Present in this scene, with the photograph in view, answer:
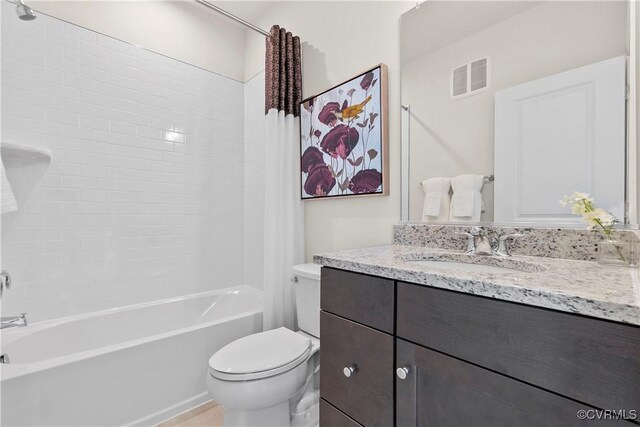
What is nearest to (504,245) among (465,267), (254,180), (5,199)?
(465,267)

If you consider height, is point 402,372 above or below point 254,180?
below

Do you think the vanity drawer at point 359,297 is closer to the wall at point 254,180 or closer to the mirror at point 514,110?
the mirror at point 514,110

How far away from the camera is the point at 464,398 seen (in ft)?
2.23

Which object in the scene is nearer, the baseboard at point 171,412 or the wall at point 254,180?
the baseboard at point 171,412

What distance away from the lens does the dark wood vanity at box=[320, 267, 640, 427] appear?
0.51m

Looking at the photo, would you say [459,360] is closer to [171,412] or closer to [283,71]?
[171,412]

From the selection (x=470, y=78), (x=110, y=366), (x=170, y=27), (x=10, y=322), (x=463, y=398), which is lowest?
(x=110, y=366)

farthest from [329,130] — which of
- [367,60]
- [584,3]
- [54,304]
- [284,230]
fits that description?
[54,304]

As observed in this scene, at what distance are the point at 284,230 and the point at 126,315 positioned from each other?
125 cm

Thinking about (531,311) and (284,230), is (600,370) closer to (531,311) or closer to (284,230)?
(531,311)

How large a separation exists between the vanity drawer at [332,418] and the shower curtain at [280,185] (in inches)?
36.7

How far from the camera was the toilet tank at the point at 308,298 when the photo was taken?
164cm

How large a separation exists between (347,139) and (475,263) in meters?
0.98

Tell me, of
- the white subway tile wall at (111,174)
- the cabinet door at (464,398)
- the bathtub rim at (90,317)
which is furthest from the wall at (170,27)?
the cabinet door at (464,398)
